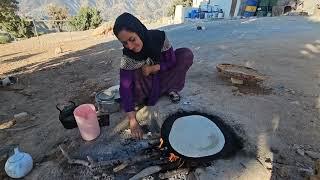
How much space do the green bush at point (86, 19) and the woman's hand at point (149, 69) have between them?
851 inches

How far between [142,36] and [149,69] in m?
0.39

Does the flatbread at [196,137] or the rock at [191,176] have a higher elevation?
the flatbread at [196,137]

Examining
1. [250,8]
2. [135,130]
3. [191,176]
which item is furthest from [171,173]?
[250,8]

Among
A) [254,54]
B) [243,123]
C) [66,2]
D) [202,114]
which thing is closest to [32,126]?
[202,114]

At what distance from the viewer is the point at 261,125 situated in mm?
2758

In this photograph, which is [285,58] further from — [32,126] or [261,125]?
[32,126]

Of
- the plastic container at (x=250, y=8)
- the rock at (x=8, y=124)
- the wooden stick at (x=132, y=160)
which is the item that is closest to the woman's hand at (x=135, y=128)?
the wooden stick at (x=132, y=160)

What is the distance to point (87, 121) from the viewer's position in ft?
8.90

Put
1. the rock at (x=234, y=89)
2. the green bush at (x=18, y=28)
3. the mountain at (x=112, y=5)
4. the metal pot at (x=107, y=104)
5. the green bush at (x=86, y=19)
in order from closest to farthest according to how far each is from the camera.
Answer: the metal pot at (x=107, y=104) → the rock at (x=234, y=89) → the green bush at (x=18, y=28) → the green bush at (x=86, y=19) → the mountain at (x=112, y=5)

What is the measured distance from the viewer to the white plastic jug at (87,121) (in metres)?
2.71

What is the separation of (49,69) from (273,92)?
16.2ft

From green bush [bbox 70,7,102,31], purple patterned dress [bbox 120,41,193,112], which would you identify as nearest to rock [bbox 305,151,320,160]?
purple patterned dress [bbox 120,41,193,112]

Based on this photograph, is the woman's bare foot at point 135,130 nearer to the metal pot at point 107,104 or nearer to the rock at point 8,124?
the metal pot at point 107,104

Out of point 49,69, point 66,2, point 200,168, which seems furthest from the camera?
point 66,2
